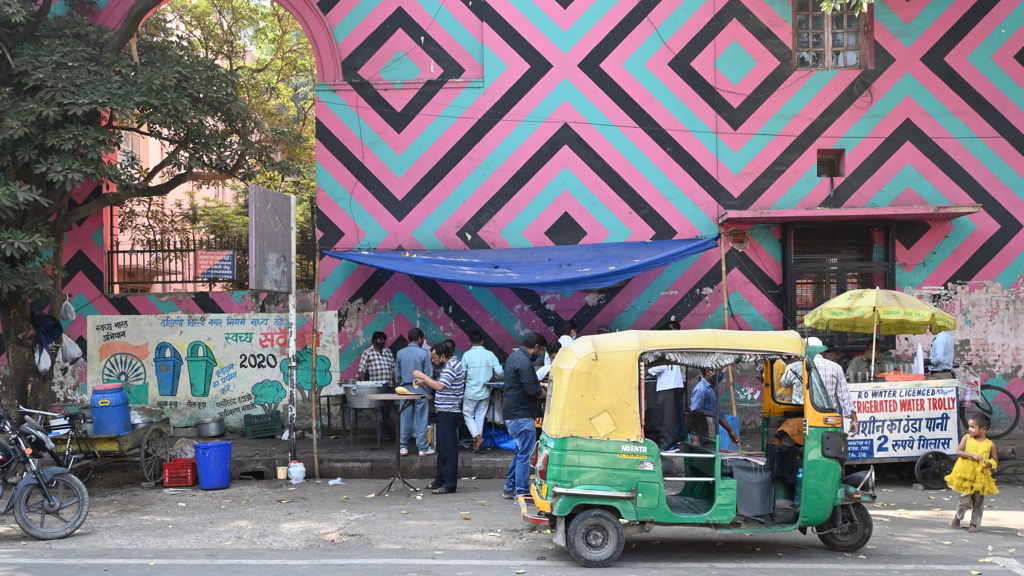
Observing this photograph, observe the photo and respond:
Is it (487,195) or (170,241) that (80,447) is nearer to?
(170,241)

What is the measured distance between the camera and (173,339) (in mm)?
13008

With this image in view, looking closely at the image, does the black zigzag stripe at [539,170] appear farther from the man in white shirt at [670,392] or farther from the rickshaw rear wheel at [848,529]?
the rickshaw rear wheel at [848,529]

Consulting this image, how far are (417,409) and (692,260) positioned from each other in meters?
4.96

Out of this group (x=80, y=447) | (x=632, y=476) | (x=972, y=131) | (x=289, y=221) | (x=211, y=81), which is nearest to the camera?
(x=632, y=476)

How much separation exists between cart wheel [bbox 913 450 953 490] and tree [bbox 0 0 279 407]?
9952mm

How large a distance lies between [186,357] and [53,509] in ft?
18.8

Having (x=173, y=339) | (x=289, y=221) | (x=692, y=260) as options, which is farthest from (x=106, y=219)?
(x=692, y=260)

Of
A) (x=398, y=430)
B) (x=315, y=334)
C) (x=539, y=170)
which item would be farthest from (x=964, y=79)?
(x=315, y=334)

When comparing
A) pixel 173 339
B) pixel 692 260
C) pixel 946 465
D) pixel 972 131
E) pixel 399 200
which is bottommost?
pixel 946 465

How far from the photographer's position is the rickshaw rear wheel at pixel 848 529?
6.69 metres

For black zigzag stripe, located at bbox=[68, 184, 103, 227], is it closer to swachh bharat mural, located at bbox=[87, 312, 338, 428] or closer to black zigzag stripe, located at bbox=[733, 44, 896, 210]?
swachh bharat mural, located at bbox=[87, 312, 338, 428]

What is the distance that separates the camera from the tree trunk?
10719 mm

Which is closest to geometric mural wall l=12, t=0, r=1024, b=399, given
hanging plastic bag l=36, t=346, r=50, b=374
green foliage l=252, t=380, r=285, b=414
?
green foliage l=252, t=380, r=285, b=414

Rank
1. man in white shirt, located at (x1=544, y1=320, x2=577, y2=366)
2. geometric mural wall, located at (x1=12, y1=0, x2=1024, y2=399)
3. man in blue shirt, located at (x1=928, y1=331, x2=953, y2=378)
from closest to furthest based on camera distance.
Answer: man in white shirt, located at (x1=544, y1=320, x2=577, y2=366)
man in blue shirt, located at (x1=928, y1=331, x2=953, y2=378)
geometric mural wall, located at (x1=12, y1=0, x2=1024, y2=399)
